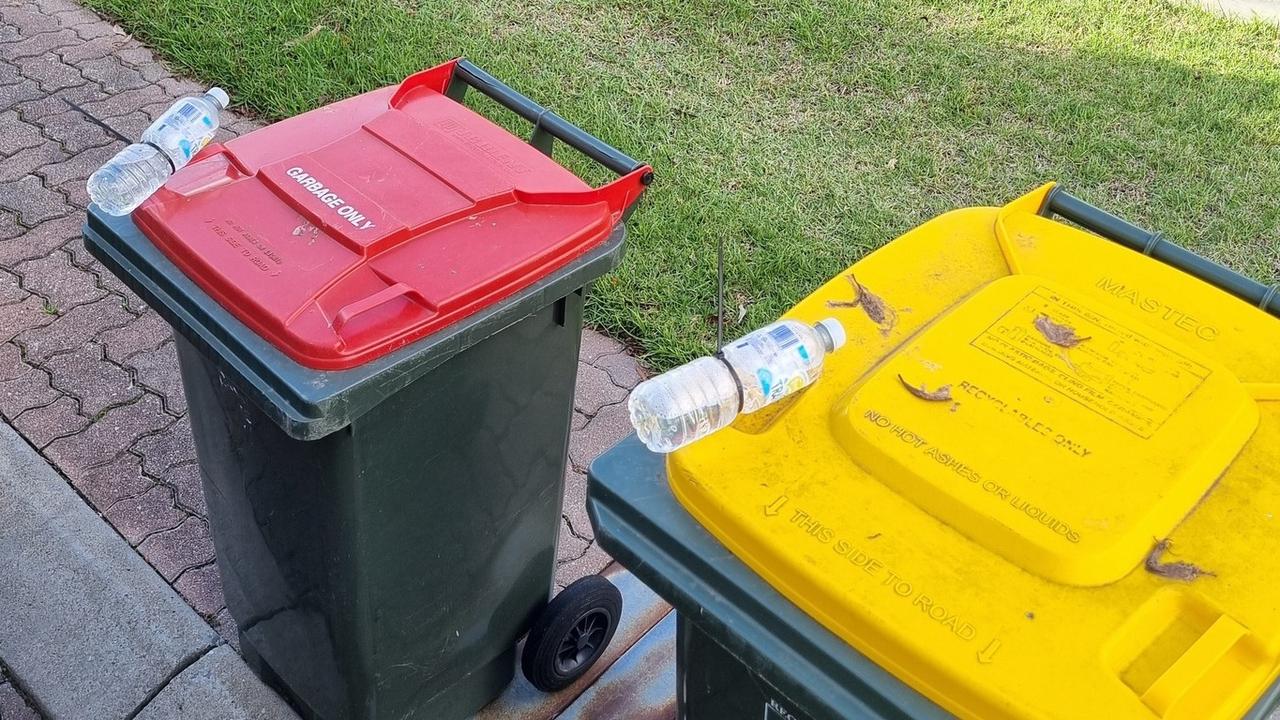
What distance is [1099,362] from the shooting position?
5.09 ft

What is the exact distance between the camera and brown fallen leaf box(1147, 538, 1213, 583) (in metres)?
1.34

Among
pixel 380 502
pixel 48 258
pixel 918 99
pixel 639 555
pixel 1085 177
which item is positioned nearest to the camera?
pixel 639 555

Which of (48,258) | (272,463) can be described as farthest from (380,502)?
(48,258)

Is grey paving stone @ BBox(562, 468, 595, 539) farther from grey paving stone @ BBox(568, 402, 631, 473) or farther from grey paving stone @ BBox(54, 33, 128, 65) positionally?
grey paving stone @ BBox(54, 33, 128, 65)

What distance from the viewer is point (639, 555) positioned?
152cm

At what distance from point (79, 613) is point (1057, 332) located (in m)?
2.41

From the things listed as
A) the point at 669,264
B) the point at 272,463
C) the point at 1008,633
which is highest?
the point at 1008,633

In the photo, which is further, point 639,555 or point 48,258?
point 48,258

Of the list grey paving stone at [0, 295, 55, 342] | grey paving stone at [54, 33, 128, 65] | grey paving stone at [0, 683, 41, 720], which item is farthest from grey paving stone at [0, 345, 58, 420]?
grey paving stone at [54, 33, 128, 65]

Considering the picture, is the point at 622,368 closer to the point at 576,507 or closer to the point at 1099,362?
the point at 576,507

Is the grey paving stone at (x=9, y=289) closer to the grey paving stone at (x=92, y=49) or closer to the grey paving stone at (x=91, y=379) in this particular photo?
the grey paving stone at (x=91, y=379)

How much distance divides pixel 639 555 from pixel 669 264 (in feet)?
7.79

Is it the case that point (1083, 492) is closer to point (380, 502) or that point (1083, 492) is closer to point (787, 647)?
point (787, 647)

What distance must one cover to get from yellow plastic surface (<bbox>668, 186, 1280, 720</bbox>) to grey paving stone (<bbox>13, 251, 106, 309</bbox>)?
2.87 metres
